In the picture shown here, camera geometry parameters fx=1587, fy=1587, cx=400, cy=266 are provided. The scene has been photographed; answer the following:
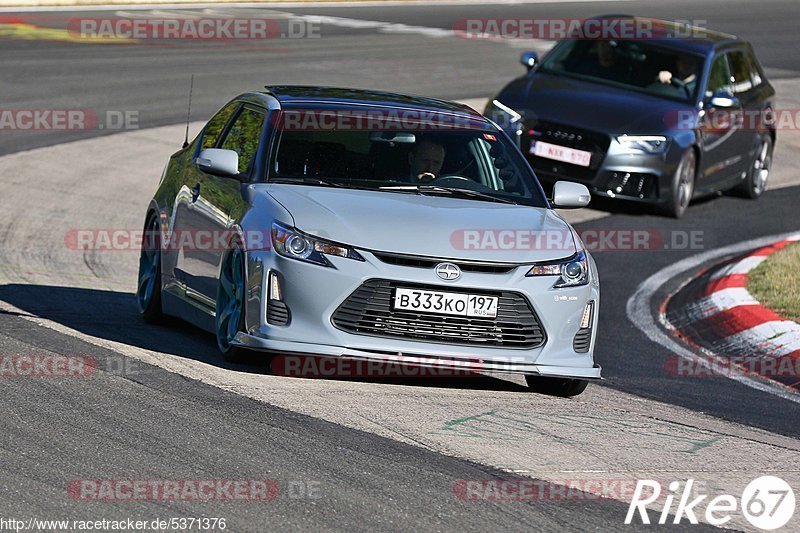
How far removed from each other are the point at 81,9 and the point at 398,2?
7791 millimetres

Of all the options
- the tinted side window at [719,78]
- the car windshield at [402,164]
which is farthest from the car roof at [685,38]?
the car windshield at [402,164]

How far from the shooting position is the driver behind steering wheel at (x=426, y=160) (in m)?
8.80

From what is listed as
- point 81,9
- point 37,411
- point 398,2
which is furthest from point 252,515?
point 398,2

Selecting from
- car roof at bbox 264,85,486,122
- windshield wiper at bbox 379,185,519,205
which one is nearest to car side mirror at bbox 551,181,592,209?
windshield wiper at bbox 379,185,519,205

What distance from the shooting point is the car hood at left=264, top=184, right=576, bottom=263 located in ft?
25.5

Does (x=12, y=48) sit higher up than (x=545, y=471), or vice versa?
(x=545, y=471)

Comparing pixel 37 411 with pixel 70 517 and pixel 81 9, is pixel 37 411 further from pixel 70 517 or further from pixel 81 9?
pixel 81 9

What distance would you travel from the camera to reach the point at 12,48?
2378 cm

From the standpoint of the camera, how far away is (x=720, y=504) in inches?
241

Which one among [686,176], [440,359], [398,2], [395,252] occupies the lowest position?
[398,2]

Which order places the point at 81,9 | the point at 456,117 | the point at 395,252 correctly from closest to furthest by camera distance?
the point at 395,252, the point at 456,117, the point at 81,9

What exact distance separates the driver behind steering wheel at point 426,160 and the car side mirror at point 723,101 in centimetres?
830

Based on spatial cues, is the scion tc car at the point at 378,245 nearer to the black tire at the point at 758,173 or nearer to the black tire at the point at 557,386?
the black tire at the point at 557,386

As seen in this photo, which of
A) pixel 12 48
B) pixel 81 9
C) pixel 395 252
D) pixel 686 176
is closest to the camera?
pixel 395 252
